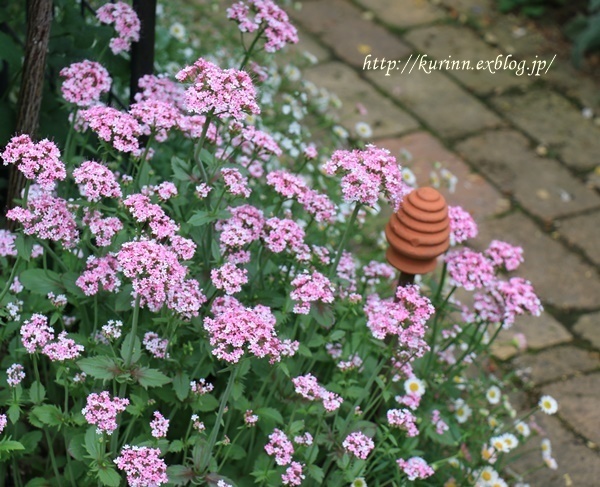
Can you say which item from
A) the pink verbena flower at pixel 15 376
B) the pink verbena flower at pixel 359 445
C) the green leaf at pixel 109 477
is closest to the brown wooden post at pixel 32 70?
the pink verbena flower at pixel 15 376

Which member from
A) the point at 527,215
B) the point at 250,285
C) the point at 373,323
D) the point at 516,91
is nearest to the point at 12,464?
the point at 250,285

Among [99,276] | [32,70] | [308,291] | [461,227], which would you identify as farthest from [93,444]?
[461,227]

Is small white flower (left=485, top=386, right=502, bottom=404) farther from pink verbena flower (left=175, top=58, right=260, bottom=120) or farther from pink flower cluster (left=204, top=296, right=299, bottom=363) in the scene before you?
pink verbena flower (left=175, top=58, right=260, bottom=120)

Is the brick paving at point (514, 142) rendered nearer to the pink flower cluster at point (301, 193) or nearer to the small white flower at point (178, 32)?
the small white flower at point (178, 32)

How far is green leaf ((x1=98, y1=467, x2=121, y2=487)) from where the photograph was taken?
217cm

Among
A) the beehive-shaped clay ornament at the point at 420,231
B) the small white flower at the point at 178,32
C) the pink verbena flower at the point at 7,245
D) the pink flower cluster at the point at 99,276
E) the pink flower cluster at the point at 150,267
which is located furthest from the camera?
the small white flower at the point at 178,32

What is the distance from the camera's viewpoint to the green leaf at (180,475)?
2223mm

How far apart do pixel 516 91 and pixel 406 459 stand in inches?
115

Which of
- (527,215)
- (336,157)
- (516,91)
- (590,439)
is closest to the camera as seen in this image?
(336,157)

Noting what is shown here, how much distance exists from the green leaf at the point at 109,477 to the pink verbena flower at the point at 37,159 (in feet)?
2.08

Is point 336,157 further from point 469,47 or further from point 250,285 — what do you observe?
point 469,47

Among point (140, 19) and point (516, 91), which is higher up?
point (140, 19)

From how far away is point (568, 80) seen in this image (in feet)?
17.8

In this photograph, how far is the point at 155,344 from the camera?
2.39 meters
